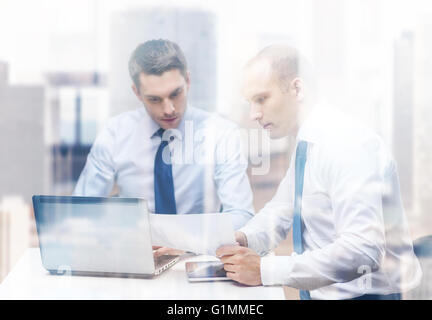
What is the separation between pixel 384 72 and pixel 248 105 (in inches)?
22.7

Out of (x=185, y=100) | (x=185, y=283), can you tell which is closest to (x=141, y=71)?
(x=185, y=100)

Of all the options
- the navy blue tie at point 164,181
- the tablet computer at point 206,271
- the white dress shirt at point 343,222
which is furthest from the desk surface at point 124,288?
the navy blue tie at point 164,181

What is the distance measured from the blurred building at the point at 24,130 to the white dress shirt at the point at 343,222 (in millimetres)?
1012

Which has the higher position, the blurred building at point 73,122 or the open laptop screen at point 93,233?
the blurred building at point 73,122

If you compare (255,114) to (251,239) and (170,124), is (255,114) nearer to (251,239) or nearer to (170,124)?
(170,124)

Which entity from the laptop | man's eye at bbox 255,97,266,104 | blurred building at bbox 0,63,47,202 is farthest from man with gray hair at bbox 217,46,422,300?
blurred building at bbox 0,63,47,202

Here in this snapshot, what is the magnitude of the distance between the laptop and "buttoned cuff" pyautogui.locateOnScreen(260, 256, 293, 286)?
1.17ft

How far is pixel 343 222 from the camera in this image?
1718mm

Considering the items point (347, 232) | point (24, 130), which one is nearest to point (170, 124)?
point (24, 130)

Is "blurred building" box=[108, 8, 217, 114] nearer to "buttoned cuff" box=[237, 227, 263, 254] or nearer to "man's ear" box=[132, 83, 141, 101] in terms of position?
"man's ear" box=[132, 83, 141, 101]

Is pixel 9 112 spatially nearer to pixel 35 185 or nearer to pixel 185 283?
pixel 35 185

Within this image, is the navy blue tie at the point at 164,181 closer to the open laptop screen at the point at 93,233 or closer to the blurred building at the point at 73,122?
the blurred building at the point at 73,122

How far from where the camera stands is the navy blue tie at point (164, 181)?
6.92 feet

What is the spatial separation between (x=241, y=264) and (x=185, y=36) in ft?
3.37
